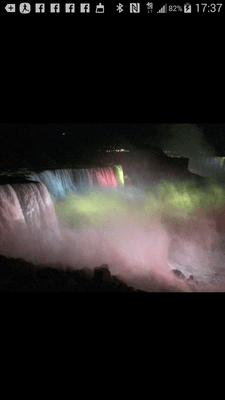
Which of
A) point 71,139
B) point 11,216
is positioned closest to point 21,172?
point 11,216

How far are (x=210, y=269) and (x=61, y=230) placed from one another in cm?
760

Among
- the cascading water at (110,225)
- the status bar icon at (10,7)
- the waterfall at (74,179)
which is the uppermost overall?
the status bar icon at (10,7)

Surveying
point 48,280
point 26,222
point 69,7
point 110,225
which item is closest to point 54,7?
point 69,7

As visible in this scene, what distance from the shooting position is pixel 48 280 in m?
4.73

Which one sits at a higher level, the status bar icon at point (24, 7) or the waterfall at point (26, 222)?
the status bar icon at point (24, 7)

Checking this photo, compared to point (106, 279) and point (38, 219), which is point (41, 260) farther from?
point (106, 279)

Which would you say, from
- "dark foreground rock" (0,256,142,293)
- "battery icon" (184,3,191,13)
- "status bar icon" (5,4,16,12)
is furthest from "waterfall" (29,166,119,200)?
"battery icon" (184,3,191,13)

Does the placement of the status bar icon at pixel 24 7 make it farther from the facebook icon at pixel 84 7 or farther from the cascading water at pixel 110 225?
the cascading water at pixel 110 225

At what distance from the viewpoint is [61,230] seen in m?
10.4

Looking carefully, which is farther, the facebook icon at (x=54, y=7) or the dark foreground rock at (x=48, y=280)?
the dark foreground rock at (x=48, y=280)

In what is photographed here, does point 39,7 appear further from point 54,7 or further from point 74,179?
point 74,179

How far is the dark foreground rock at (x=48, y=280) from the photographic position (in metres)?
4.34

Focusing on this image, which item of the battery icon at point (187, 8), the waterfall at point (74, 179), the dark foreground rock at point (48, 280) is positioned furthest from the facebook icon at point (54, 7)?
the waterfall at point (74, 179)

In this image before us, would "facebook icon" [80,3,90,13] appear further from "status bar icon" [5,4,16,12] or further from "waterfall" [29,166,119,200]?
"waterfall" [29,166,119,200]
